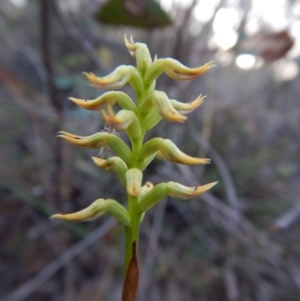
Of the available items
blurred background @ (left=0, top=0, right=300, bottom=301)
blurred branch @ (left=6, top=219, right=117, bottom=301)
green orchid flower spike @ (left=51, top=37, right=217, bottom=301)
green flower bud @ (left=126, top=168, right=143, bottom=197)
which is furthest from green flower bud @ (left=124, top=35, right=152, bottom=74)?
blurred branch @ (left=6, top=219, right=117, bottom=301)

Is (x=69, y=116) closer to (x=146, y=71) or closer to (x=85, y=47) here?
(x=85, y=47)

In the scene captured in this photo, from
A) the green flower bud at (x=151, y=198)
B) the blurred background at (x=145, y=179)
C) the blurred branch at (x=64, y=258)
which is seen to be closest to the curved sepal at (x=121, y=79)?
the green flower bud at (x=151, y=198)

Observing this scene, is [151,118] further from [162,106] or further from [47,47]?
[47,47]

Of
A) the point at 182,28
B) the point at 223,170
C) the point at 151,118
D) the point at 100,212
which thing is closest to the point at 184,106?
the point at 151,118

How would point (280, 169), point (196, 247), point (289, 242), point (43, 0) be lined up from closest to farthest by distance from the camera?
point (43, 0)
point (196, 247)
point (289, 242)
point (280, 169)

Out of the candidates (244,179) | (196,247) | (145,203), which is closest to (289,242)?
(244,179)

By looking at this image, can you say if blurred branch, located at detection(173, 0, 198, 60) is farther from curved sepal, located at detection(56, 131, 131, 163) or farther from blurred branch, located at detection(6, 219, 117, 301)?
curved sepal, located at detection(56, 131, 131, 163)
